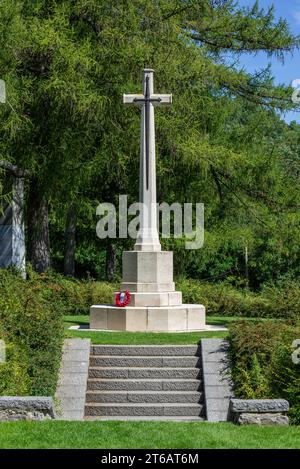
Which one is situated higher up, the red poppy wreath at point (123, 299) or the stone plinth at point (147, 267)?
the stone plinth at point (147, 267)

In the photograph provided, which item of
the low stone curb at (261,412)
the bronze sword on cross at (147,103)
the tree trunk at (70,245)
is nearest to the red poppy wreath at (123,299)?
the bronze sword on cross at (147,103)

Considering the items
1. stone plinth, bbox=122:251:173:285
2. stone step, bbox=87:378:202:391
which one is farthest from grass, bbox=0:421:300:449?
stone plinth, bbox=122:251:173:285

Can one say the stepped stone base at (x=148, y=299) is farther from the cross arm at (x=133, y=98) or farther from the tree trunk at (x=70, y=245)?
the tree trunk at (x=70, y=245)

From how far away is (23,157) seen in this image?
22.8 metres

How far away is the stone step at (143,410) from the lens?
12367 mm

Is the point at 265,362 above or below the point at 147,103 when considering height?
below

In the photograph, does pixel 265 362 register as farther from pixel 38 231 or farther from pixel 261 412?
pixel 38 231

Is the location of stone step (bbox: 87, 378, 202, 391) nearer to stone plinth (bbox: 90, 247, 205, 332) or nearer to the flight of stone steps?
the flight of stone steps

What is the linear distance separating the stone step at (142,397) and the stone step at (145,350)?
1135mm

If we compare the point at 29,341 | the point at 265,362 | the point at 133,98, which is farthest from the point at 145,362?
the point at 133,98

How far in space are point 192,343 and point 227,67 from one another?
14.7 meters

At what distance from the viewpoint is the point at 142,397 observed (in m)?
12.7

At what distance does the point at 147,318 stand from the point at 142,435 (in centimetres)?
790
